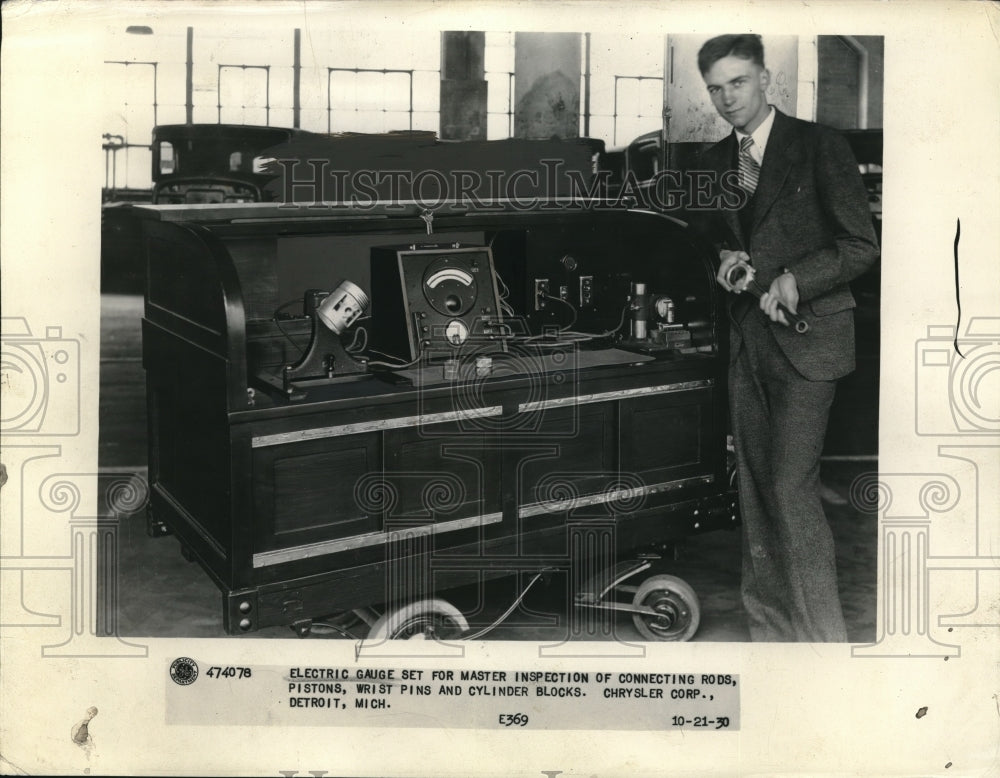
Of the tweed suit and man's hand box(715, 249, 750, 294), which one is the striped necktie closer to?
the tweed suit

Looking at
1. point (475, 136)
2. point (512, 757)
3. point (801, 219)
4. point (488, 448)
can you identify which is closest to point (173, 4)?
point (475, 136)

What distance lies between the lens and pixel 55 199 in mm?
3842

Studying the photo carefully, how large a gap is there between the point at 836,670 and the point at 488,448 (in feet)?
4.22

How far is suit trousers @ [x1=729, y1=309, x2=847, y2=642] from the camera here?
164 inches

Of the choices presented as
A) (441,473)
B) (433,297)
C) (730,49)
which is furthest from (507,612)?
(730,49)

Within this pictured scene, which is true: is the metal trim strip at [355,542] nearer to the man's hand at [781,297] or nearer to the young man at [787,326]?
the young man at [787,326]

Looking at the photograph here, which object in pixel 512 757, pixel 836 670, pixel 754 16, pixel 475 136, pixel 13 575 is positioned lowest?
pixel 512 757

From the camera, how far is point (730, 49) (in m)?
3.94

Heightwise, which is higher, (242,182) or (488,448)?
(242,182)

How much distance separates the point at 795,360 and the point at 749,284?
0.32 m

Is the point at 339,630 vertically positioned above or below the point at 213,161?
below

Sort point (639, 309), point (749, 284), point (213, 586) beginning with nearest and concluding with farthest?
point (749, 284)
point (213, 586)
point (639, 309)

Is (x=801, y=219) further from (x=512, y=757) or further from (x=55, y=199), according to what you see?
(x=55, y=199)
